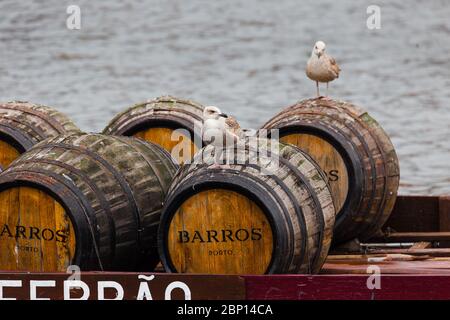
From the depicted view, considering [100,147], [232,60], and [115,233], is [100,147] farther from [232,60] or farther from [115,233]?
[232,60]

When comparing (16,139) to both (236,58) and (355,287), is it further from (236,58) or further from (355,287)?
(236,58)

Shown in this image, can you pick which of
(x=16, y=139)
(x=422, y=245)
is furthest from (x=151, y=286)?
(x=422, y=245)

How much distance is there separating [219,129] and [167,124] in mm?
1817

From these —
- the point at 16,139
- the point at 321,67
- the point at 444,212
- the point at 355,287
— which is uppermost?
the point at 321,67

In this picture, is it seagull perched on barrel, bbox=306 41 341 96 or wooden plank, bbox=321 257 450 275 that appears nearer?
wooden plank, bbox=321 257 450 275

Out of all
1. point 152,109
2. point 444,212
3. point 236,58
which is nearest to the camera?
point 152,109

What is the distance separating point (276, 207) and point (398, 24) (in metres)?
23.4

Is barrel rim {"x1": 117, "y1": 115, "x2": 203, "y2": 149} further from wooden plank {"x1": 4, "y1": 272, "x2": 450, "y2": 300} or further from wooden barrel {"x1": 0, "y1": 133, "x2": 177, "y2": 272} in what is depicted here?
wooden plank {"x1": 4, "y1": 272, "x2": 450, "y2": 300}

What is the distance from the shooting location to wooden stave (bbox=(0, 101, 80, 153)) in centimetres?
964

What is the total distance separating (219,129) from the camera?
26.6ft

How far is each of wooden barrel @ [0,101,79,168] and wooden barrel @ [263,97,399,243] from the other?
1.59 metres

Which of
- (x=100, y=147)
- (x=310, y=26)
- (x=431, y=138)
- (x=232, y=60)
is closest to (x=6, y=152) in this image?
(x=100, y=147)

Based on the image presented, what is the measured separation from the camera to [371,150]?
9.59m

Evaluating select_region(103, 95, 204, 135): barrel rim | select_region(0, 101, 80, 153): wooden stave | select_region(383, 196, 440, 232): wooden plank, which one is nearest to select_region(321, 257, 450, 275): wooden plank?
select_region(383, 196, 440, 232): wooden plank
